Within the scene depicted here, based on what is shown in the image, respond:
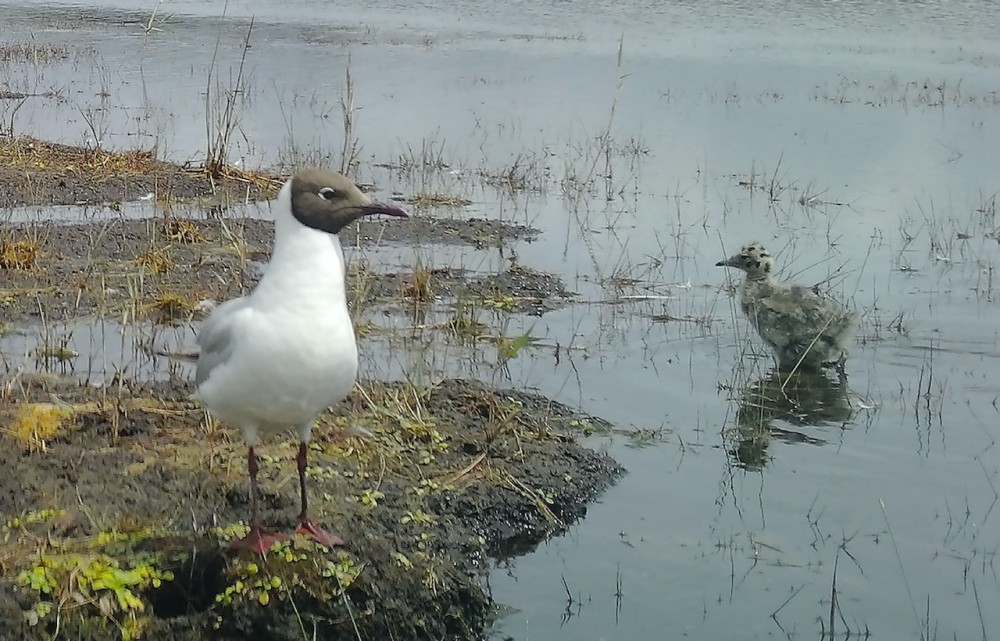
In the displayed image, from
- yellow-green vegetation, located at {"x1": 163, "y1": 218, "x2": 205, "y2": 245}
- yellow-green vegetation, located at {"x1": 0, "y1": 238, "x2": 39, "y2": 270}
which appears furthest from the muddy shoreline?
yellow-green vegetation, located at {"x1": 163, "y1": 218, "x2": 205, "y2": 245}

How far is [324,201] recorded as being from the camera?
14.6 ft

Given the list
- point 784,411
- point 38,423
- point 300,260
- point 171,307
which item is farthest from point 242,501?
point 784,411

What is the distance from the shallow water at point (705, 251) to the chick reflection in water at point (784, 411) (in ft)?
0.11

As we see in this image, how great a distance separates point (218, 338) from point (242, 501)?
0.99m

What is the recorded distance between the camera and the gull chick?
421 cm

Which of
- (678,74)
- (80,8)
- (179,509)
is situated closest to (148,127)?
(678,74)

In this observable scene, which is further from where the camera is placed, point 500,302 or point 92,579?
point 500,302

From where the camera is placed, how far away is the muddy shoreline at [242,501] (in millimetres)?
4406

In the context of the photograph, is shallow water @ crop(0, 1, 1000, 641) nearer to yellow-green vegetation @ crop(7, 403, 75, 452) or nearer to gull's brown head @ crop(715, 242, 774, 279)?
gull's brown head @ crop(715, 242, 774, 279)

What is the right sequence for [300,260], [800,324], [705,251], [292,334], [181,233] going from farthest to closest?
[705,251] < [181,233] < [800,324] < [300,260] < [292,334]

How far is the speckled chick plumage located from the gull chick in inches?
169

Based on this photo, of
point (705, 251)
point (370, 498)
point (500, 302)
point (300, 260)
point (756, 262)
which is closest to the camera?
point (300, 260)

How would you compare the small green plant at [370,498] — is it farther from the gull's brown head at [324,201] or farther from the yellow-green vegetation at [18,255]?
the yellow-green vegetation at [18,255]

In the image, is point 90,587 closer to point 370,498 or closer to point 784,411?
point 370,498
